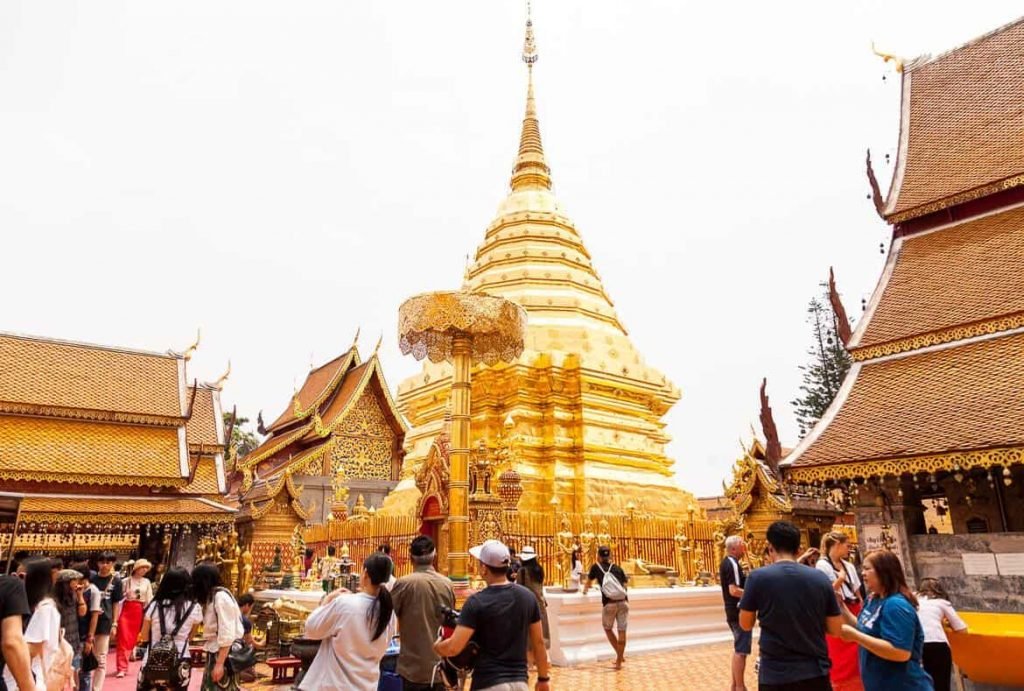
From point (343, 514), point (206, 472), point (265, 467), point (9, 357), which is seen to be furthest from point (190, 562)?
point (265, 467)

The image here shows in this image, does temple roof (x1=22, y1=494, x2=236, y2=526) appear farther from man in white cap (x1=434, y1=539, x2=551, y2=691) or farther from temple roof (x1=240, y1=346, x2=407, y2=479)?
man in white cap (x1=434, y1=539, x2=551, y2=691)

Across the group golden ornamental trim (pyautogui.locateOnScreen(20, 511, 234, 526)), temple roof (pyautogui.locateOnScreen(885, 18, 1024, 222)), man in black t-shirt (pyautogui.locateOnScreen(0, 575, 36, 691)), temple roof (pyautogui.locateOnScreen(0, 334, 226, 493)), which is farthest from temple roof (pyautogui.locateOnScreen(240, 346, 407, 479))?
man in black t-shirt (pyautogui.locateOnScreen(0, 575, 36, 691))

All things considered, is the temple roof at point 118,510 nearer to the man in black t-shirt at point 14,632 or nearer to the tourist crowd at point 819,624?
the man in black t-shirt at point 14,632

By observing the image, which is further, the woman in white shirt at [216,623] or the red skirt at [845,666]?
the red skirt at [845,666]

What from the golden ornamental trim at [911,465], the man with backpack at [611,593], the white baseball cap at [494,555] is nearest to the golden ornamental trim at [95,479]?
the man with backpack at [611,593]

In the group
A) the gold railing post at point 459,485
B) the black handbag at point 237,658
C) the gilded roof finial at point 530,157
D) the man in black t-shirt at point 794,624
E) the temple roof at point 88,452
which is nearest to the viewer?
the man in black t-shirt at point 794,624

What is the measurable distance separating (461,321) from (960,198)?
7254mm

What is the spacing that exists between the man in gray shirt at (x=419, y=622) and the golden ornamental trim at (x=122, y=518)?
1179 centimetres

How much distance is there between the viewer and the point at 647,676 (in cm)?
752

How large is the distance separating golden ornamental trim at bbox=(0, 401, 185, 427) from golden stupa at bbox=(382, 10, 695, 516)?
545 cm

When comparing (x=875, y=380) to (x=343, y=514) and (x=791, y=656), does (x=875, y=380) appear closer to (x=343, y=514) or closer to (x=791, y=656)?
(x=791, y=656)

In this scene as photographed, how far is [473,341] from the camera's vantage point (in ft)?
34.2

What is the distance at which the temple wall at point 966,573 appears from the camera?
24.4 feet

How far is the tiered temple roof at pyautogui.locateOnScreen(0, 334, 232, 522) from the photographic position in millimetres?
13516
